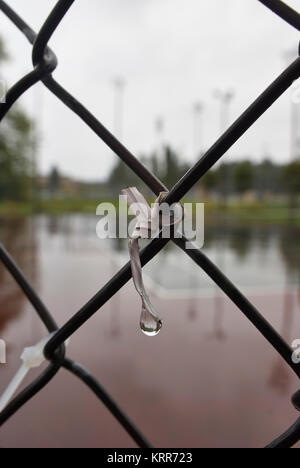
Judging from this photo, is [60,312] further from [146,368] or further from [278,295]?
[278,295]

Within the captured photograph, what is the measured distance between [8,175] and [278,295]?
8.37 meters

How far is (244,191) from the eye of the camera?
1317 cm

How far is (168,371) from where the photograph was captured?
146 cm

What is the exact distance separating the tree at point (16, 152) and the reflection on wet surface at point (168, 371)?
6.63 metres

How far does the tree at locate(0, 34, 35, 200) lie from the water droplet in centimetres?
914

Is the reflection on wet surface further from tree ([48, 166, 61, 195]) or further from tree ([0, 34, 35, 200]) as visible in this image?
tree ([48, 166, 61, 195])

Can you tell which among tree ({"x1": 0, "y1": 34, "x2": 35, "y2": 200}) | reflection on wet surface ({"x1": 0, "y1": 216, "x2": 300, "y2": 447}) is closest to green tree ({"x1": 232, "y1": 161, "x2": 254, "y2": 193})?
tree ({"x1": 0, "y1": 34, "x2": 35, "y2": 200})

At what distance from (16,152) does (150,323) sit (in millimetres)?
9935

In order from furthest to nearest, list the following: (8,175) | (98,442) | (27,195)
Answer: (27,195)
(8,175)
(98,442)

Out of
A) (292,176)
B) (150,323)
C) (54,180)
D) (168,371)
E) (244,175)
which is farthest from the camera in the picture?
(54,180)

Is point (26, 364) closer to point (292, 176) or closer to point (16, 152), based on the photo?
point (16, 152)

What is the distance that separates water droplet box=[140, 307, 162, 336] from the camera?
0.09 m

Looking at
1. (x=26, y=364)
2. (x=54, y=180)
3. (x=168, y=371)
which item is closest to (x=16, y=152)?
(x=54, y=180)
